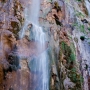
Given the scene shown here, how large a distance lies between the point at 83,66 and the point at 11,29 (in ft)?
19.4

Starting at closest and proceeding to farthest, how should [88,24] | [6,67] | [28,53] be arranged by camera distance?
1. [6,67]
2. [28,53]
3. [88,24]

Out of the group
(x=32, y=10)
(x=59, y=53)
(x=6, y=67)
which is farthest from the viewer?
(x=32, y=10)

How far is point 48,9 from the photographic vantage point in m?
13.0

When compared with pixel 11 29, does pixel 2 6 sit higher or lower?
higher

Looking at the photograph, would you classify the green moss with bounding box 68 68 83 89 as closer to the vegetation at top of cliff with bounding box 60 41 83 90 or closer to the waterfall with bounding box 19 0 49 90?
the vegetation at top of cliff with bounding box 60 41 83 90

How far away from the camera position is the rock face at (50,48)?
885 cm

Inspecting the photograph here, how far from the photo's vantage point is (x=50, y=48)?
10688 millimetres

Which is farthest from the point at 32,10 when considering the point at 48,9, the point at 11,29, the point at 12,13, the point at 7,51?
the point at 7,51

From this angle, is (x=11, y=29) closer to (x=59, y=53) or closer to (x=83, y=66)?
(x=59, y=53)

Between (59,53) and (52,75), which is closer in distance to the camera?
(52,75)

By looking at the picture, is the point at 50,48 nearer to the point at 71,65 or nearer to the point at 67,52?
the point at 67,52

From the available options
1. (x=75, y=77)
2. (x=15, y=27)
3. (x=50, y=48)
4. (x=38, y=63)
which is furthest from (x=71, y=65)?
(x=15, y=27)

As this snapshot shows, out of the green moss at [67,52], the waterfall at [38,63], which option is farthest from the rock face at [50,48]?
the waterfall at [38,63]

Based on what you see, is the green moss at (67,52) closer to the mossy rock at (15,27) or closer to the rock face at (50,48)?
the rock face at (50,48)
